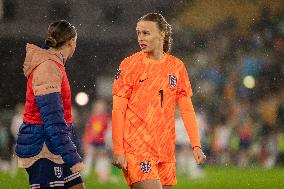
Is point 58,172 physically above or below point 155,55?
below

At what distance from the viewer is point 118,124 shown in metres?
6.07

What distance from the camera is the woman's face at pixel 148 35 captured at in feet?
20.4

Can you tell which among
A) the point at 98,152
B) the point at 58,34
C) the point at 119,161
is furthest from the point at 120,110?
the point at 98,152

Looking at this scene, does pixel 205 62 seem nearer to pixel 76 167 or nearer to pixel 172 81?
pixel 172 81

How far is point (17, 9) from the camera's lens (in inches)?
955

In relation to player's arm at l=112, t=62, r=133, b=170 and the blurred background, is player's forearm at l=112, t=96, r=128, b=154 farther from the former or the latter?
the blurred background

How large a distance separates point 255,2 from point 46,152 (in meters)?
19.8

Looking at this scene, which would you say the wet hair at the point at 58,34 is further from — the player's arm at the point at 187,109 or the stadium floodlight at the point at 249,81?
the stadium floodlight at the point at 249,81

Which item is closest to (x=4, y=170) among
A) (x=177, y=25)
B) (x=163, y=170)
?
(x=177, y=25)

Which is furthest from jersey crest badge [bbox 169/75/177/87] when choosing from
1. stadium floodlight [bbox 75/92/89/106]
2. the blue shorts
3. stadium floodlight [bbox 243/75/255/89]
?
stadium floodlight [bbox 75/92/89/106]

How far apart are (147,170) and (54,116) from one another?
1.02m

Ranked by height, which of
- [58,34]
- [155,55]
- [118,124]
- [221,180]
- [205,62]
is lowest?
[221,180]

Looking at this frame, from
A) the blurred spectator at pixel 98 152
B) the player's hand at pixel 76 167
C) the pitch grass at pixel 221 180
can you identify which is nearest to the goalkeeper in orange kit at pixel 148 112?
the player's hand at pixel 76 167

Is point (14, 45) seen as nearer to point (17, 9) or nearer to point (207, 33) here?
point (17, 9)
